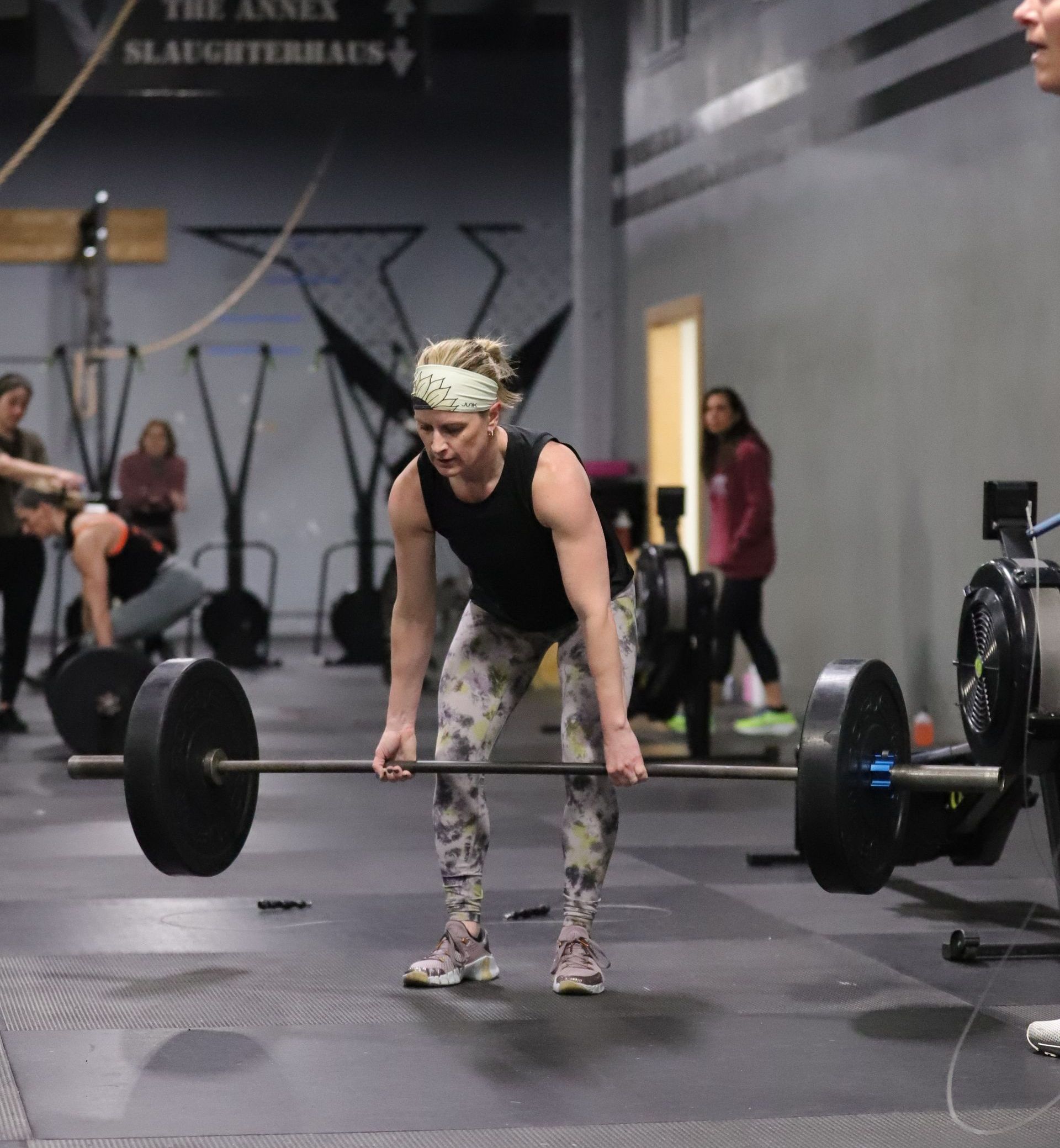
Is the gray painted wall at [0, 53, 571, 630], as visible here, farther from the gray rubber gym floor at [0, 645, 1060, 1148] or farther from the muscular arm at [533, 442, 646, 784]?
the muscular arm at [533, 442, 646, 784]

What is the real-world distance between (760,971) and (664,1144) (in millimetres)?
1102

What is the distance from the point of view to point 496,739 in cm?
349

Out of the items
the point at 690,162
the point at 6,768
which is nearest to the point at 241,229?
the point at 690,162

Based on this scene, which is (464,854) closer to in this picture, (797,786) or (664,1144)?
(797,786)

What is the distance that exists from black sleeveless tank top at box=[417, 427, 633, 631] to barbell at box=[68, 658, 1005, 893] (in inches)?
11.5

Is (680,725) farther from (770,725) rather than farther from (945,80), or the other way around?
(945,80)

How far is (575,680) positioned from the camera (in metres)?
3.49

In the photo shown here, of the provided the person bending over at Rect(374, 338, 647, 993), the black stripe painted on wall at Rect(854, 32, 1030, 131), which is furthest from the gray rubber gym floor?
the black stripe painted on wall at Rect(854, 32, 1030, 131)

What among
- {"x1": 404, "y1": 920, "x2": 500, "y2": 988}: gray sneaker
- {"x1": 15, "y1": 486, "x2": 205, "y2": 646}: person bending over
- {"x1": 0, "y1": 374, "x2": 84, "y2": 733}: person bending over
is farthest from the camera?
{"x1": 0, "y1": 374, "x2": 84, "y2": 733}: person bending over

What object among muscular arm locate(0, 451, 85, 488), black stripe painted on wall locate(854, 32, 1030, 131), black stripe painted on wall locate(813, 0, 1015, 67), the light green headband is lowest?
muscular arm locate(0, 451, 85, 488)

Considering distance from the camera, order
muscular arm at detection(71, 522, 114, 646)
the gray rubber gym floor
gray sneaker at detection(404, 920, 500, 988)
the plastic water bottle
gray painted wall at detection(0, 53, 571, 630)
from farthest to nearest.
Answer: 1. gray painted wall at detection(0, 53, 571, 630)
2. muscular arm at detection(71, 522, 114, 646)
3. the plastic water bottle
4. gray sneaker at detection(404, 920, 500, 988)
5. the gray rubber gym floor

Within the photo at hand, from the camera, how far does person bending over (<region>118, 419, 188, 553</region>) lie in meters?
11.2

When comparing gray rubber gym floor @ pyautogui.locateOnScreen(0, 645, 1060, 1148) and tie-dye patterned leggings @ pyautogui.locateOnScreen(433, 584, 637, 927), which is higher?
tie-dye patterned leggings @ pyautogui.locateOnScreen(433, 584, 637, 927)

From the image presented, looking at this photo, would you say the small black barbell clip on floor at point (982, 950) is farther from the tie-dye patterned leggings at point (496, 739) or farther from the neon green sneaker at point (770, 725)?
the neon green sneaker at point (770, 725)
